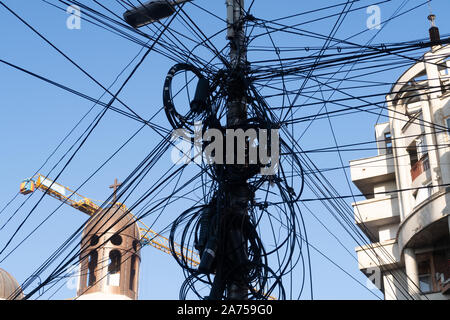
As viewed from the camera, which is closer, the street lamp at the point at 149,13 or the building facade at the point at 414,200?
the street lamp at the point at 149,13

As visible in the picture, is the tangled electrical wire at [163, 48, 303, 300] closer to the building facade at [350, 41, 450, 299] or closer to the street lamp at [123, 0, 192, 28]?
the street lamp at [123, 0, 192, 28]

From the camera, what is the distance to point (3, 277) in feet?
168

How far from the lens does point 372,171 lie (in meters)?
29.8

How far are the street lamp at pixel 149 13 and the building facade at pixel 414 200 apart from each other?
12035mm

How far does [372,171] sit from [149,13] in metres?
19.8

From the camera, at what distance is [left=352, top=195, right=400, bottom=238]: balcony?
28.3m

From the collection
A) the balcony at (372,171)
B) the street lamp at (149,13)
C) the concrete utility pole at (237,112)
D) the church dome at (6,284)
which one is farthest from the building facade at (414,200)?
the church dome at (6,284)

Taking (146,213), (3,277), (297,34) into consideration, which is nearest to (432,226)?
(297,34)

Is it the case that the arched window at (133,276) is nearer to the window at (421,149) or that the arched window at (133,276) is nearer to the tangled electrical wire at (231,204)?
the window at (421,149)

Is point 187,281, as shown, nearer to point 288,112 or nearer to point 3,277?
point 288,112

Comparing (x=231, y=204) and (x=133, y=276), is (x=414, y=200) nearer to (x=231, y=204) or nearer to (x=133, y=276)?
(x=231, y=204)

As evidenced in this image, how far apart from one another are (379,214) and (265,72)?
60.4 ft

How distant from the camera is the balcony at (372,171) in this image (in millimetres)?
29422
